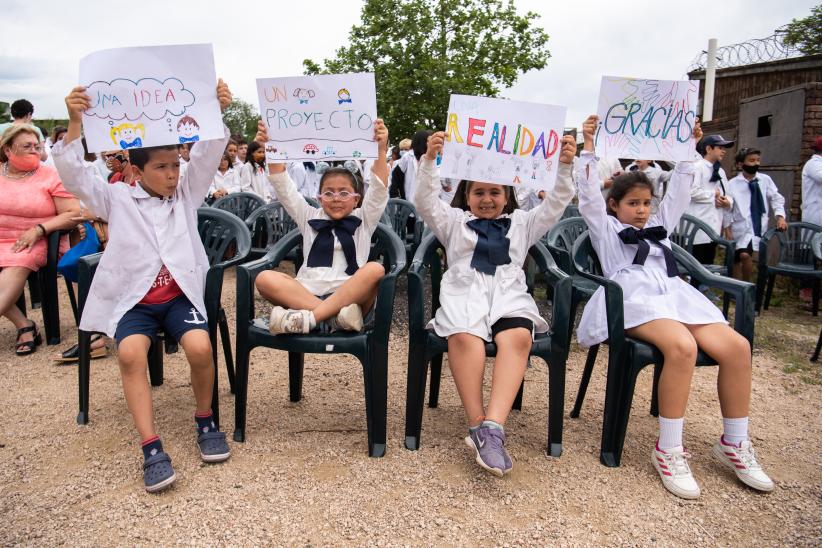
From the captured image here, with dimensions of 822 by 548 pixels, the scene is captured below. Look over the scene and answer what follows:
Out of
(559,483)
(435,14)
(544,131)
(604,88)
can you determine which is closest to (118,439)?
(559,483)

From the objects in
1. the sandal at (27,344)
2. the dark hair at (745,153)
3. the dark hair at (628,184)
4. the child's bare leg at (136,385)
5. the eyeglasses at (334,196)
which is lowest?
the sandal at (27,344)

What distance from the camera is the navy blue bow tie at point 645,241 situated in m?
3.06

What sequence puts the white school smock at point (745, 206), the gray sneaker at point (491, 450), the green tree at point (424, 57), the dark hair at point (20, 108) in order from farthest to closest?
the green tree at point (424, 57), the dark hair at point (20, 108), the white school smock at point (745, 206), the gray sneaker at point (491, 450)

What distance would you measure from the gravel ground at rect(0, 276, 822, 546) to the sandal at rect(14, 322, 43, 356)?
0.73 m

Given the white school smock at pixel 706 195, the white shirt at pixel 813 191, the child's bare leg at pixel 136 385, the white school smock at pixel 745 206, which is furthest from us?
the white school smock at pixel 745 206


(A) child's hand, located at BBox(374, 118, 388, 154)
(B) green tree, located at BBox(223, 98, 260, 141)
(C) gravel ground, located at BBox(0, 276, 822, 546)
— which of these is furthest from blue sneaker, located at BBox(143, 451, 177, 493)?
(B) green tree, located at BBox(223, 98, 260, 141)

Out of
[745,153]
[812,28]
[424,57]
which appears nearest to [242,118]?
[424,57]

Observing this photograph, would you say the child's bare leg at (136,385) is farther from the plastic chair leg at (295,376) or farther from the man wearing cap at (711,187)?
the man wearing cap at (711,187)

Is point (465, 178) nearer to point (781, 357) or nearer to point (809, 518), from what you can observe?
point (809, 518)

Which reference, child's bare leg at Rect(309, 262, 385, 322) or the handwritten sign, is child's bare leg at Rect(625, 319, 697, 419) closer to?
the handwritten sign

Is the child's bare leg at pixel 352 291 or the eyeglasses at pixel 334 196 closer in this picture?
the child's bare leg at pixel 352 291

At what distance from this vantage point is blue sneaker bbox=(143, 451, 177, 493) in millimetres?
2467

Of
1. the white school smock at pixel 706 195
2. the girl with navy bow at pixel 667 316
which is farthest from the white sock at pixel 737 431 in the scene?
the white school smock at pixel 706 195

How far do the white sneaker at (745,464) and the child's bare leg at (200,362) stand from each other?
244 cm
